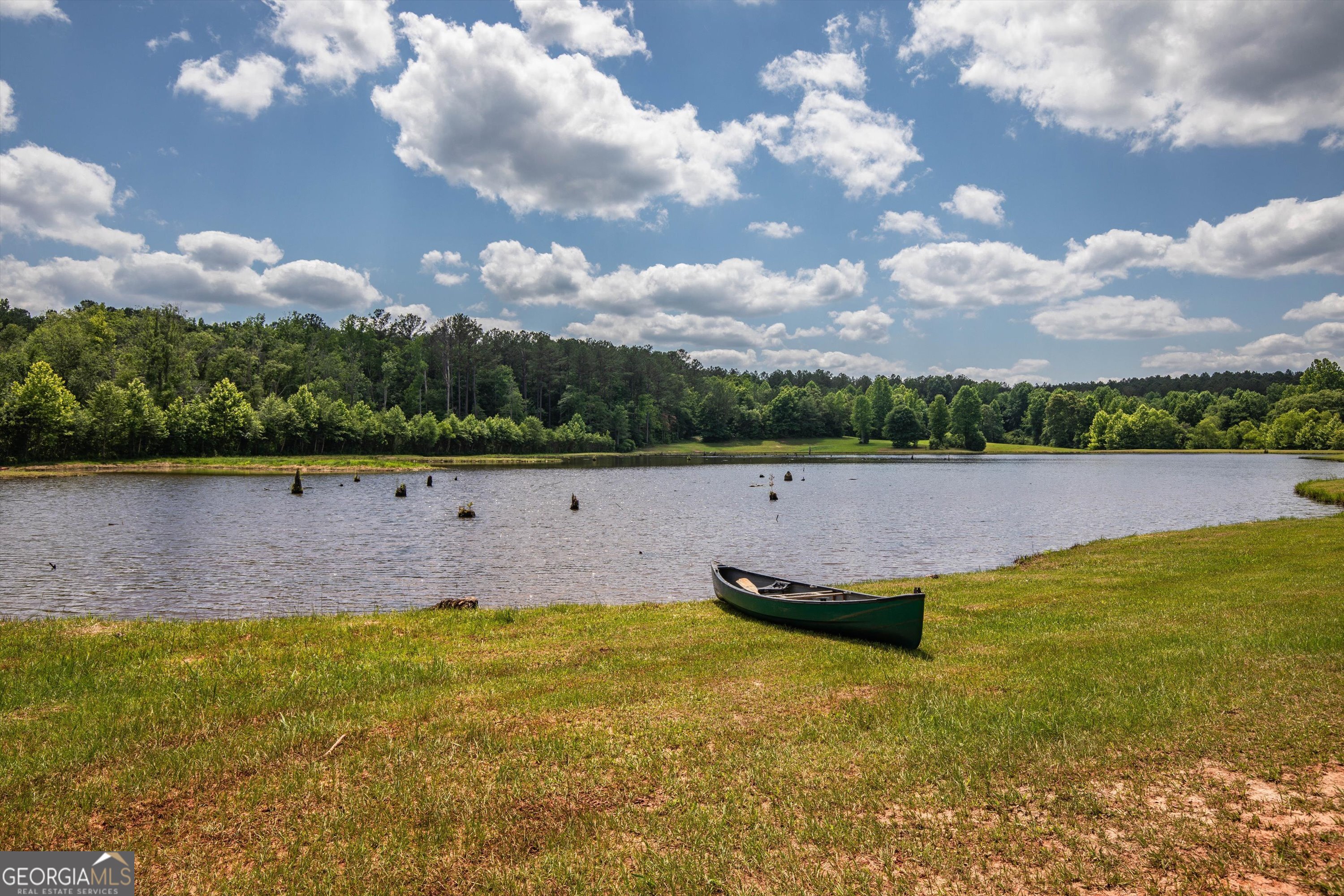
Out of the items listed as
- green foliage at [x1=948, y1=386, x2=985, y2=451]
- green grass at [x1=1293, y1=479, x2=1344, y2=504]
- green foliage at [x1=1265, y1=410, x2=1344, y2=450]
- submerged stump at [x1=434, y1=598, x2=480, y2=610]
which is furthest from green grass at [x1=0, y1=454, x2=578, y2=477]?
green foliage at [x1=1265, y1=410, x2=1344, y2=450]

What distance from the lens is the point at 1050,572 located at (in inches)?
951

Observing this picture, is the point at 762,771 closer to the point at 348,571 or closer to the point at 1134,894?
the point at 1134,894

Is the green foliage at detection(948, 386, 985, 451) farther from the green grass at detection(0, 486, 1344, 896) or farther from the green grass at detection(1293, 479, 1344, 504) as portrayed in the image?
the green grass at detection(0, 486, 1344, 896)

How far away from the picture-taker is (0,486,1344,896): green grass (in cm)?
636

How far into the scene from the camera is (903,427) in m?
193

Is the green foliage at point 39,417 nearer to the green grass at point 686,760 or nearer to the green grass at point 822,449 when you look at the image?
the green grass at point 686,760

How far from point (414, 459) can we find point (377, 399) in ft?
134

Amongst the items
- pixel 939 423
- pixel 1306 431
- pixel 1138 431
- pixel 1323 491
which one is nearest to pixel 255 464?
pixel 1323 491

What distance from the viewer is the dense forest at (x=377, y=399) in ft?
305

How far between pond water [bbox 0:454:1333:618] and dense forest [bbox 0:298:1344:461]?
61.5ft

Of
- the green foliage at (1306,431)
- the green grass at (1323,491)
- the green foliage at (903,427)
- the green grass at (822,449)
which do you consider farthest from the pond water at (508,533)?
the green foliage at (903,427)

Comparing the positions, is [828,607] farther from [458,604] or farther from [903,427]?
[903,427]

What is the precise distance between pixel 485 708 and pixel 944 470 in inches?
4191

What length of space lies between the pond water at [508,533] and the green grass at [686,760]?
9.72 metres
